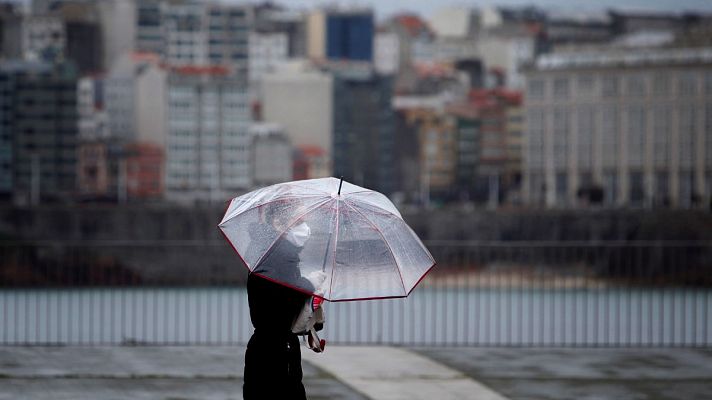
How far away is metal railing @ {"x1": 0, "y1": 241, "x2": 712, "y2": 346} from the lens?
1417cm

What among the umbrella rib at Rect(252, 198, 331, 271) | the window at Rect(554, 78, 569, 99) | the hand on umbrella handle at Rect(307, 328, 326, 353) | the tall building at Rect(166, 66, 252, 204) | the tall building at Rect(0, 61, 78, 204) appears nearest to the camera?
the umbrella rib at Rect(252, 198, 331, 271)

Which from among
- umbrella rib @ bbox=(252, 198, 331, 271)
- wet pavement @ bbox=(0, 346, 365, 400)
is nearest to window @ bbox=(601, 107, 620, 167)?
wet pavement @ bbox=(0, 346, 365, 400)

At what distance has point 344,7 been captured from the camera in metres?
148

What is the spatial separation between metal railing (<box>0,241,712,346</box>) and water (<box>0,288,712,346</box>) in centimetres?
6

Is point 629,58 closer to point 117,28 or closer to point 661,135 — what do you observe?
point 661,135

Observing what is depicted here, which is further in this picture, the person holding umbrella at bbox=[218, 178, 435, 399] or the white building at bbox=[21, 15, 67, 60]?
the white building at bbox=[21, 15, 67, 60]

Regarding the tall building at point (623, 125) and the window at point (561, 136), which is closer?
the tall building at point (623, 125)

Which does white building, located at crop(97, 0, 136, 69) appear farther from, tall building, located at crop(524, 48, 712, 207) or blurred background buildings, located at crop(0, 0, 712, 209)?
tall building, located at crop(524, 48, 712, 207)

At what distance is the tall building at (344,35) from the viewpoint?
14512 centimetres

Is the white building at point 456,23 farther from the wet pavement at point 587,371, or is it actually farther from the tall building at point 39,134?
the wet pavement at point 587,371

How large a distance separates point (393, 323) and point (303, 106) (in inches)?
3845

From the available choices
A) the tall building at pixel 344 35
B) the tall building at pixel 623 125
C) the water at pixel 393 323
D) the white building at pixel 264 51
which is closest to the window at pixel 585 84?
the tall building at pixel 623 125

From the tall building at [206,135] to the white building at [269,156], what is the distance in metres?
0.64

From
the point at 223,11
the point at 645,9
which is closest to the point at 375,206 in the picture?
the point at 223,11
